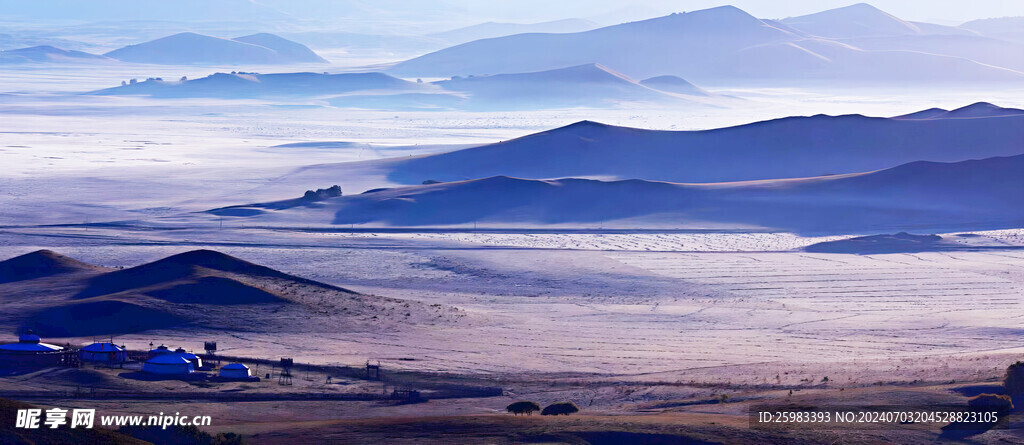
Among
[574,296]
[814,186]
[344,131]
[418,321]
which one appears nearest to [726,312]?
[574,296]

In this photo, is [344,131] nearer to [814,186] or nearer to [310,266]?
[814,186]

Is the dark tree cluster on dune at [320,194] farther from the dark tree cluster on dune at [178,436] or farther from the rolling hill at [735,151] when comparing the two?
the dark tree cluster on dune at [178,436]

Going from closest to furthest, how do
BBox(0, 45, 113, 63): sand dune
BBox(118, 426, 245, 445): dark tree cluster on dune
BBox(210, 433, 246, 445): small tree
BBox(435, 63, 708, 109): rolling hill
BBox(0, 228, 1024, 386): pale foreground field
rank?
BBox(210, 433, 246, 445): small tree → BBox(118, 426, 245, 445): dark tree cluster on dune → BBox(0, 228, 1024, 386): pale foreground field → BBox(435, 63, 708, 109): rolling hill → BBox(0, 45, 113, 63): sand dune

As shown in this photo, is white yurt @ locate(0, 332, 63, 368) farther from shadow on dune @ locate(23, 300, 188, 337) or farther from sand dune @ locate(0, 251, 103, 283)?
sand dune @ locate(0, 251, 103, 283)

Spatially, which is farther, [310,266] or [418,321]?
[310,266]

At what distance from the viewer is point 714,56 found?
17912cm

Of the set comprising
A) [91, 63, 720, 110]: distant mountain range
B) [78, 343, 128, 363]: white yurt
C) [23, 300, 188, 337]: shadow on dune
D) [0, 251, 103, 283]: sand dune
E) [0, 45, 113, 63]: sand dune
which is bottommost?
[78, 343, 128, 363]: white yurt

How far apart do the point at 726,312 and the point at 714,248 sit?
11030mm

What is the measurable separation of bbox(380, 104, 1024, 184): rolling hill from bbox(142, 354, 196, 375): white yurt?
3844 centimetres

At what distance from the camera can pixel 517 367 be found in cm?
2359

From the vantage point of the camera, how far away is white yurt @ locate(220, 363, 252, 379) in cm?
2159

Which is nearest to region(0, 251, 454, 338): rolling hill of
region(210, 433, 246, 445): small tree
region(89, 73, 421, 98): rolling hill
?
region(210, 433, 246, 445): small tree

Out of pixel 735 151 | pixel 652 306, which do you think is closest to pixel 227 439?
pixel 652 306

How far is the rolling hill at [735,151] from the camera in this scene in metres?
61.1
